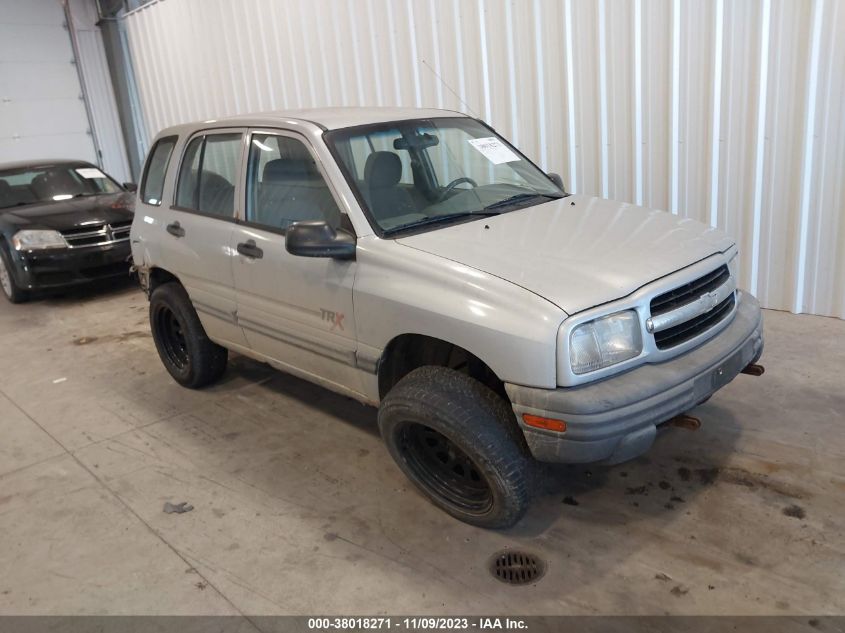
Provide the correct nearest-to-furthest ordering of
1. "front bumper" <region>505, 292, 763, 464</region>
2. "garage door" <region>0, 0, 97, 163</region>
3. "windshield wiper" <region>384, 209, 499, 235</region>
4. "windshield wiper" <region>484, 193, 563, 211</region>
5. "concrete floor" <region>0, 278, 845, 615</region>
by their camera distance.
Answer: "front bumper" <region>505, 292, 763, 464</region>, "concrete floor" <region>0, 278, 845, 615</region>, "windshield wiper" <region>384, 209, 499, 235</region>, "windshield wiper" <region>484, 193, 563, 211</region>, "garage door" <region>0, 0, 97, 163</region>

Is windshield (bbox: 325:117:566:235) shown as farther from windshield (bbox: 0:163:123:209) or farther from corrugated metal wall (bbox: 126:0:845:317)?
windshield (bbox: 0:163:123:209)

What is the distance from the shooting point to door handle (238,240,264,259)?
3609 mm

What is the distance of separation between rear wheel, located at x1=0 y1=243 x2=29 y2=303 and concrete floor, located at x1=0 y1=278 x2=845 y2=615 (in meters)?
3.42

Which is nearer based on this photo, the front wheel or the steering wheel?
the front wheel

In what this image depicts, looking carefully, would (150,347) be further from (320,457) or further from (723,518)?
(723,518)

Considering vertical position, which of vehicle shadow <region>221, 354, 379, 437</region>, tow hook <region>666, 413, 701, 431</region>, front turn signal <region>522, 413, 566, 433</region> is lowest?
vehicle shadow <region>221, 354, 379, 437</region>

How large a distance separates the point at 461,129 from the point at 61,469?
2992mm

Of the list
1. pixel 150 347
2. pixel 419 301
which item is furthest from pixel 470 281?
pixel 150 347

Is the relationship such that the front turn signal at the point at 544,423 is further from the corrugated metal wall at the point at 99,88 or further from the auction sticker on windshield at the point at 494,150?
the corrugated metal wall at the point at 99,88

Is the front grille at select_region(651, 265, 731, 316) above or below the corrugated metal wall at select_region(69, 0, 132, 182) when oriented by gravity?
below

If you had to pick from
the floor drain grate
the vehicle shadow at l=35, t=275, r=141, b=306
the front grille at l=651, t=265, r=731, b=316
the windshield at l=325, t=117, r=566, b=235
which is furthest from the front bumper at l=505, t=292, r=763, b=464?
the vehicle shadow at l=35, t=275, r=141, b=306

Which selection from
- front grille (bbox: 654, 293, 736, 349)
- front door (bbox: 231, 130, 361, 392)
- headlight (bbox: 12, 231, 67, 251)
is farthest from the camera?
headlight (bbox: 12, 231, 67, 251)

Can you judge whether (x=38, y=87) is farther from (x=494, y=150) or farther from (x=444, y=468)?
(x=444, y=468)

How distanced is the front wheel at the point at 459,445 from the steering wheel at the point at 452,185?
941mm
